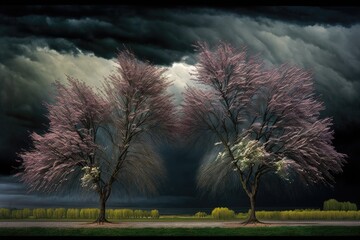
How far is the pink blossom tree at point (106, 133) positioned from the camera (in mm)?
27812

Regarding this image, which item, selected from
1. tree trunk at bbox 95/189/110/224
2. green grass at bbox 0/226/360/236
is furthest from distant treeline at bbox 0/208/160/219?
green grass at bbox 0/226/360/236

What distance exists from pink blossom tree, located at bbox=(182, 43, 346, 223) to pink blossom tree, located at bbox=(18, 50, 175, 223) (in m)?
1.89

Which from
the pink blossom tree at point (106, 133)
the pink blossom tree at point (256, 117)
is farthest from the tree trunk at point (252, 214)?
the pink blossom tree at point (106, 133)

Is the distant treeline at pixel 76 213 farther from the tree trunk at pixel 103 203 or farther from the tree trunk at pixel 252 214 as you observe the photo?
the tree trunk at pixel 252 214

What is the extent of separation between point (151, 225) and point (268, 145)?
624 centimetres

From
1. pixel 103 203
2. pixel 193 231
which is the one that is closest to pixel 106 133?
pixel 103 203

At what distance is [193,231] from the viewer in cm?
2645

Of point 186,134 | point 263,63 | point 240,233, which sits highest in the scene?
point 263,63

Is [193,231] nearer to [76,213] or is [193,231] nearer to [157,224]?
[157,224]

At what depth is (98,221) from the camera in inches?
1105

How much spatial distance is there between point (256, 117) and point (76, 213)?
30.8 feet

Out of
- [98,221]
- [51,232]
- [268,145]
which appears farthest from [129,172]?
[268,145]

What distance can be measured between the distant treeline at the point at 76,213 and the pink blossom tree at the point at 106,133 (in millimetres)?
1213

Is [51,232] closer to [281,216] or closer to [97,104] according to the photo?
[97,104]
